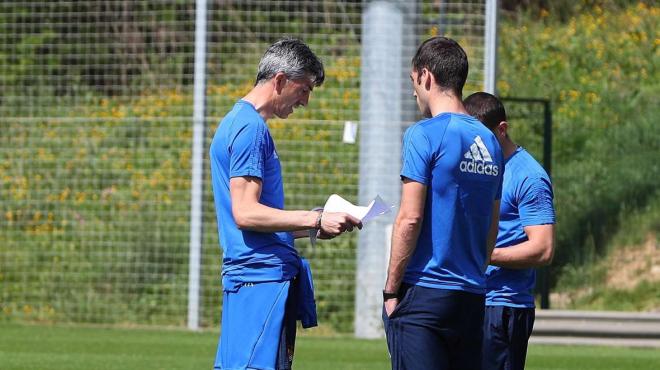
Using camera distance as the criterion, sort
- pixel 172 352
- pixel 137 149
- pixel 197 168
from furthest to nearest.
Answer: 1. pixel 137 149
2. pixel 197 168
3. pixel 172 352

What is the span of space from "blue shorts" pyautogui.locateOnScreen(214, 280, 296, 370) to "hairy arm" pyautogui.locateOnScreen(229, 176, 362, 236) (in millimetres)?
272

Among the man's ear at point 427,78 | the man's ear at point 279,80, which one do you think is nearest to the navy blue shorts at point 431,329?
the man's ear at point 427,78

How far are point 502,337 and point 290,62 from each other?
6.03ft

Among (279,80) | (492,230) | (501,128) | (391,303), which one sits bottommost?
(391,303)

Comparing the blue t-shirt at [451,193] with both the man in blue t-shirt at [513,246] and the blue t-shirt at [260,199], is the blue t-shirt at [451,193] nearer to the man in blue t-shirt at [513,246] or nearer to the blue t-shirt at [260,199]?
the blue t-shirt at [260,199]

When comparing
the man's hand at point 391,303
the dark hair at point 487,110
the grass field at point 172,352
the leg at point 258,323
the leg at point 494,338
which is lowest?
the grass field at point 172,352

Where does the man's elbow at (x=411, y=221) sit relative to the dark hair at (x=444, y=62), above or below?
below

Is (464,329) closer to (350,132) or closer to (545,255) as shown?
(545,255)

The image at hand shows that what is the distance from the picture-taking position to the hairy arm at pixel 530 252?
19.7 feet

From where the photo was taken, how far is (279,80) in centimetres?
521

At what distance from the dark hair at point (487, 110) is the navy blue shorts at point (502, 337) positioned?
88cm

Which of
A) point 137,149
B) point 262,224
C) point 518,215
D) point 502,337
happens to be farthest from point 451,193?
point 137,149

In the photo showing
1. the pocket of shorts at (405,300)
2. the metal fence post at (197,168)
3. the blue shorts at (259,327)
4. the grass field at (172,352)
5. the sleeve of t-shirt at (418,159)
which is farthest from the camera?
the metal fence post at (197,168)

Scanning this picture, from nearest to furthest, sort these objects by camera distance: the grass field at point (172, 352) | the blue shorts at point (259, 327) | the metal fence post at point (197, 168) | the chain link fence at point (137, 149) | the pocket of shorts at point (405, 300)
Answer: the pocket of shorts at point (405, 300), the blue shorts at point (259, 327), the grass field at point (172, 352), the metal fence post at point (197, 168), the chain link fence at point (137, 149)
